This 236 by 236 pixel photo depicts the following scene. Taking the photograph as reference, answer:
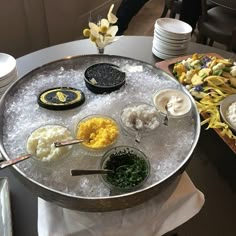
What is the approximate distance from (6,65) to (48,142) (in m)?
0.57

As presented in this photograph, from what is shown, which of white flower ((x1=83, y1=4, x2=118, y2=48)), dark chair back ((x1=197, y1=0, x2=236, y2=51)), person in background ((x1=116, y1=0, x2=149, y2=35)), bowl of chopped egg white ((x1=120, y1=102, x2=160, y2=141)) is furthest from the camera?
Result: person in background ((x1=116, y1=0, x2=149, y2=35))

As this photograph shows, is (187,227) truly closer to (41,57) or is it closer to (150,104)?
(150,104)

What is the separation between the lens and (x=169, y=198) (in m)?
0.81

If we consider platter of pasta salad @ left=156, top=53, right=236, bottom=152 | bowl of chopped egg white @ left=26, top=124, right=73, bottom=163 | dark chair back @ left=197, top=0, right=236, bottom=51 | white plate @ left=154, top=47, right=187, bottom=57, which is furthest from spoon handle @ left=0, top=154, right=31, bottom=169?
dark chair back @ left=197, top=0, right=236, bottom=51

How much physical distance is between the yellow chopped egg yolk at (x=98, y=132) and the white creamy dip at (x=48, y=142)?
4cm

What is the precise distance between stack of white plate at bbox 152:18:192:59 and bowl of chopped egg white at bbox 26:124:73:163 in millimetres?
690

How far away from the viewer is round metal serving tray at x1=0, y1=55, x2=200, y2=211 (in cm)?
74

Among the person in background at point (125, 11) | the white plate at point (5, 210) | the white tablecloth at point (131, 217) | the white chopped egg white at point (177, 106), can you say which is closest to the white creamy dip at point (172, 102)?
the white chopped egg white at point (177, 106)

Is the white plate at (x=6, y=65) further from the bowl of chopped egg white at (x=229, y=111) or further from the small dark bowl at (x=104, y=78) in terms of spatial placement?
the bowl of chopped egg white at (x=229, y=111)

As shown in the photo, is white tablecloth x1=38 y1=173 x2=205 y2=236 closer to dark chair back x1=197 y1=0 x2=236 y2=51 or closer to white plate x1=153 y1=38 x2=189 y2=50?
white plate x1=153 y1=38 x2=189 y2=50

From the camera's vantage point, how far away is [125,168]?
0.79 meters

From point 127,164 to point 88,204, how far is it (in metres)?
0.15

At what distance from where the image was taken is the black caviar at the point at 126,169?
2.47 ft

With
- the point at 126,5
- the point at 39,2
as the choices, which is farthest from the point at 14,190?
the point at 126,5
